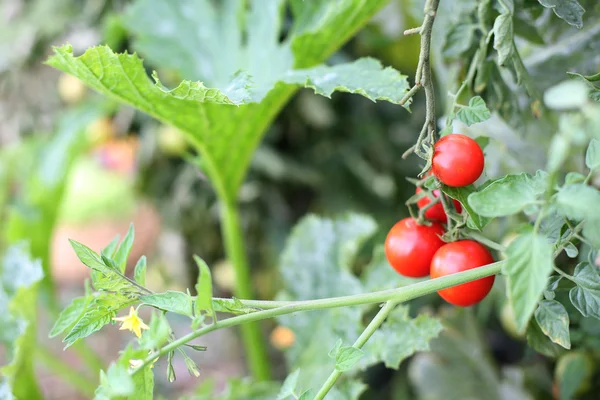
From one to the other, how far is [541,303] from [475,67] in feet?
0.81

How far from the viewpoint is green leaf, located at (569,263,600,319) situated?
454 millimetres

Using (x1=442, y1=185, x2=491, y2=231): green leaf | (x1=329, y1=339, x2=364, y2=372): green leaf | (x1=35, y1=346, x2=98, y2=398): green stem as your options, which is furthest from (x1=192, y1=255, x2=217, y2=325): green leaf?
(x1=35, y1=346, x2=98, y2=398): green stem

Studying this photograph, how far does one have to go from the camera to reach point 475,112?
0.47 m

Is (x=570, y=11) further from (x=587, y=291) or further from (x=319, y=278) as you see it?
(x=319, y=278)

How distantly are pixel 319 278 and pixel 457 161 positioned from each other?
50 cm

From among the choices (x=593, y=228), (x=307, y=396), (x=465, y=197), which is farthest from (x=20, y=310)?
(x=593, y=228)

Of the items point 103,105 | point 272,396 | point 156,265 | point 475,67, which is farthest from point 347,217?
point 156,265

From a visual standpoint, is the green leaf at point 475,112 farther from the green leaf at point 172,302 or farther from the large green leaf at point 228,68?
the green leaf at point 172,302

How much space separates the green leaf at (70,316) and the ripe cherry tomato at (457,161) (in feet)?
0.99

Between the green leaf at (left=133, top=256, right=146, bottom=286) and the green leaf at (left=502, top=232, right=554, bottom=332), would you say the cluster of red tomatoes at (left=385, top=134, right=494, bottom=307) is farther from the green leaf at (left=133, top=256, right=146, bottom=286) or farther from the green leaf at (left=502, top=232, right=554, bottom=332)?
the green leaf at (left=133, top=256, right=146, bottom=286)

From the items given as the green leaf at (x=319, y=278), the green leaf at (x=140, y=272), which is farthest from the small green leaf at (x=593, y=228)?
the green leaf at (x=319, y=278)

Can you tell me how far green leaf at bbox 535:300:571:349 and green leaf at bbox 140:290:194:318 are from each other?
Result: 271mm

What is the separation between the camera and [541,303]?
0.47m

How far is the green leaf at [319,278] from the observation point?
86 cm
